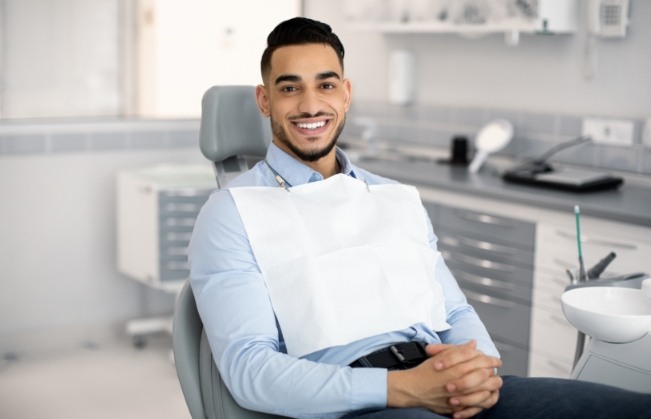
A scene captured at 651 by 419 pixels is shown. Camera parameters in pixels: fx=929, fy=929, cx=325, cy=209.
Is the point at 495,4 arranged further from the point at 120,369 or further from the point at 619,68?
the point at 120,369

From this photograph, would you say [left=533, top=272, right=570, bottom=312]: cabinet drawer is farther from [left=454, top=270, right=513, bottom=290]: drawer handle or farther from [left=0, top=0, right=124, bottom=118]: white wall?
[left=0, top=0, right=124, bottom=118]: white wall

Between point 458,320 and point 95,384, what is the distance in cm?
231

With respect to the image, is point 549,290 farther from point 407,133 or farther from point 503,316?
point 407,133

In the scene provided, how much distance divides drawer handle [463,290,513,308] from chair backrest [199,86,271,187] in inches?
62.5

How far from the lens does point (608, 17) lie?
363cm

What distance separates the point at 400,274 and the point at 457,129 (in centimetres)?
248

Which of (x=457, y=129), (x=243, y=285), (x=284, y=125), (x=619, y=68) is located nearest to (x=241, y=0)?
(x=457, y=129)

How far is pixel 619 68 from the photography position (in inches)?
145

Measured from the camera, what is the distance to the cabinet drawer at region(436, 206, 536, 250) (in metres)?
3.45

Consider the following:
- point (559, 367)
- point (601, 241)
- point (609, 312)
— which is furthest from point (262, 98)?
point (559, 367)

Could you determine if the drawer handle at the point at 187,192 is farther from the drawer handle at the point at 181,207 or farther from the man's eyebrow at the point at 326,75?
the man's eyebrow at the point at 326,75

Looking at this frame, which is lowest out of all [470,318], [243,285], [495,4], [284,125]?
[470,318]

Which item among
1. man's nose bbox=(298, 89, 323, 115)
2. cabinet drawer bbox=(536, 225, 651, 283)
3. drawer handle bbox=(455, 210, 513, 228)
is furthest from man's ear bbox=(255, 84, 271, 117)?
drawer handle bbox=(455, 210, 513, 228)

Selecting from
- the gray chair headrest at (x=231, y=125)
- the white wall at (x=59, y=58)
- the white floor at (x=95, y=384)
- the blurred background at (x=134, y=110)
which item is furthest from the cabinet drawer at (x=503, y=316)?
the white wall at (x=59, y=58)
